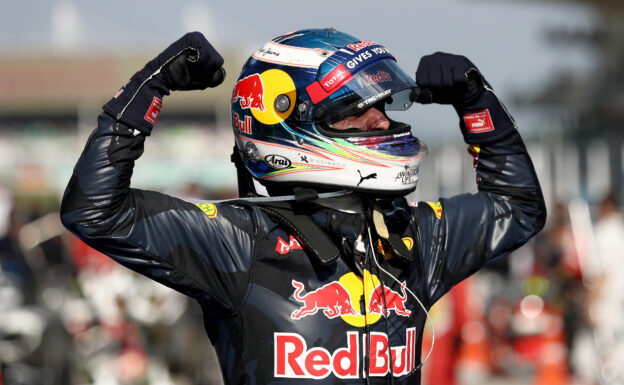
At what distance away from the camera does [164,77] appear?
9.56 feet

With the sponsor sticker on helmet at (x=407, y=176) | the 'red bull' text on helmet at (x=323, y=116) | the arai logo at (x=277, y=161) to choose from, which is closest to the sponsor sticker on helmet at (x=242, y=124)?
the 'red bull' text on helmet at (x=323, y=116)

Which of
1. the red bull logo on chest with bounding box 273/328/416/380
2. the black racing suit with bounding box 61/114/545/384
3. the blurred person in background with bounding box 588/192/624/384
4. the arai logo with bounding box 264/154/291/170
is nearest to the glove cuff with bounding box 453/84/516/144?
the black racing suit with bounding box 61/114/545/384

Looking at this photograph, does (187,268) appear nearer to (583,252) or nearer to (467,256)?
(467,256)

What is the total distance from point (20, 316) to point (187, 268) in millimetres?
6263

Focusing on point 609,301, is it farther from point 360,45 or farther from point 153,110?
point 153,110

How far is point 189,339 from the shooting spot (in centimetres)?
921

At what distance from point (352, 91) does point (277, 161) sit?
318 mm

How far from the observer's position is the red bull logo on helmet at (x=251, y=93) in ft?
10.3

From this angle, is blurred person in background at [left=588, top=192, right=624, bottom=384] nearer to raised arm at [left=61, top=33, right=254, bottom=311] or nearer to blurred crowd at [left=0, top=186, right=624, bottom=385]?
blurred crowd at [left=0, top=186, right=624, bottom=385]

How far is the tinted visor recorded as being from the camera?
10.0 ft

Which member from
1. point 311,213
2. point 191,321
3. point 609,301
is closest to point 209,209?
point 311,213

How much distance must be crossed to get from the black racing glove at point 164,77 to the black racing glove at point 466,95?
0.71 metres

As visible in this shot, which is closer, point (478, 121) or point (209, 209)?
point (209, 209)

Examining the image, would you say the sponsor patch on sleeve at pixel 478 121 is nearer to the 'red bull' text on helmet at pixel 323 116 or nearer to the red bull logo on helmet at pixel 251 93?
the 'red bull' text on helmet at pixel 323 116
